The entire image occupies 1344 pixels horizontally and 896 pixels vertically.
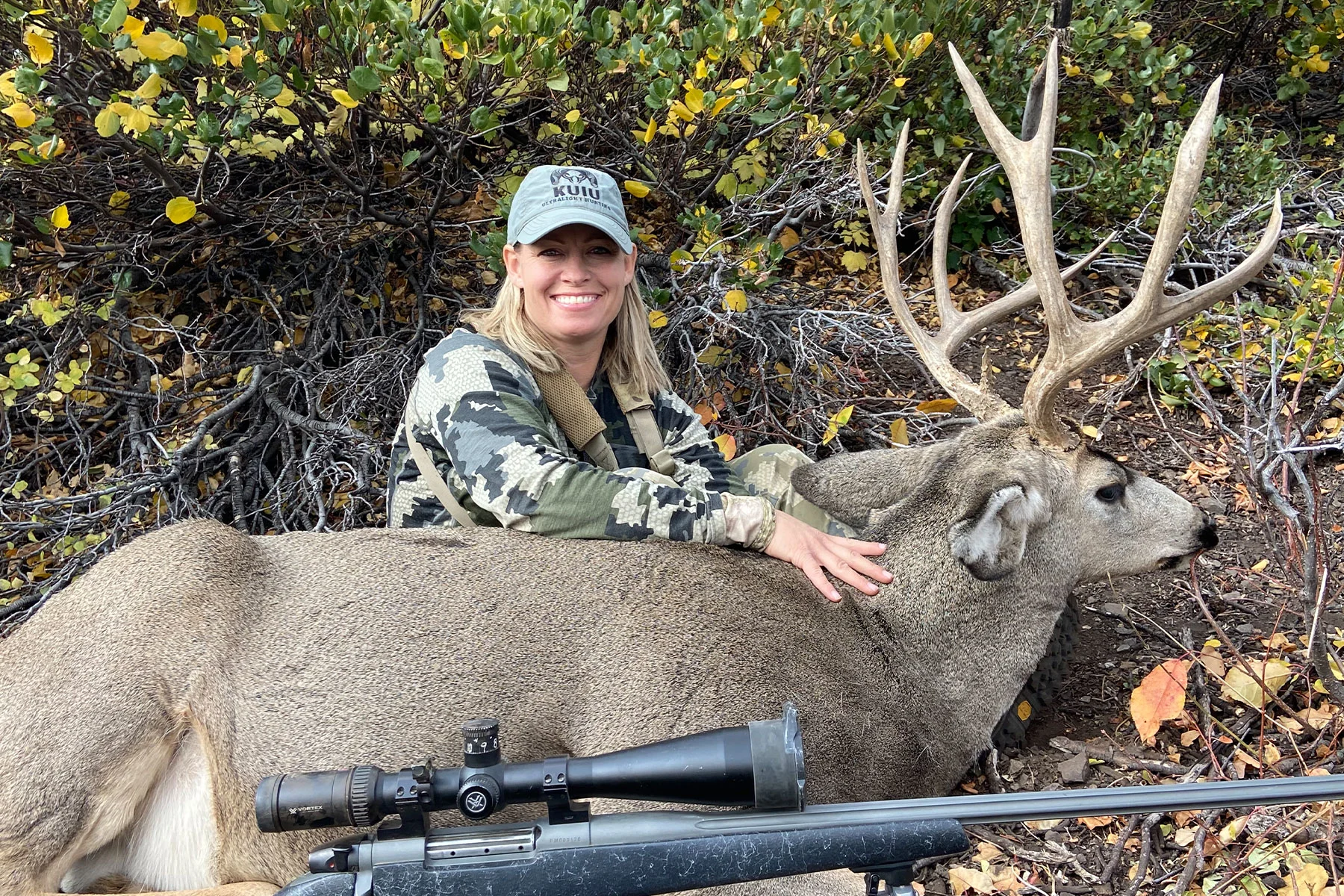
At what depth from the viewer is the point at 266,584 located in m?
3.09

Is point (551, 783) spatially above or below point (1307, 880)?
above

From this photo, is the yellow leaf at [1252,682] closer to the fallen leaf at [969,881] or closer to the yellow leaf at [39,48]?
the fallen leaf at [969,881]

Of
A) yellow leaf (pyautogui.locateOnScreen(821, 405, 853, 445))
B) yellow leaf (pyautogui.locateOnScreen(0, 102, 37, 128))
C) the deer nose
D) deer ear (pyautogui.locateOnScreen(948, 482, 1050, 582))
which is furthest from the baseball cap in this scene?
the deer nose

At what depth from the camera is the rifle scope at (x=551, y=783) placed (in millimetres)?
1973

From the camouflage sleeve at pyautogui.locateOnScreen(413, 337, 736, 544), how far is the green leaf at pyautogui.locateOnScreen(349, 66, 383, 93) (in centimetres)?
120

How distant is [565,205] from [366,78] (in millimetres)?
978

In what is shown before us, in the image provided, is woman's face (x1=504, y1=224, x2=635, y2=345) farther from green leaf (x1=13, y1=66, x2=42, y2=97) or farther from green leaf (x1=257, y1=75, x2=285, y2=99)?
green leaf (x1=13, y1=66, x2=42, y2=97)

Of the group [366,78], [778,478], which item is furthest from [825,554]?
[366,78]

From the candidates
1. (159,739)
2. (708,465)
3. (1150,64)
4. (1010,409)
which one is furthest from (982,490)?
(1150,64)

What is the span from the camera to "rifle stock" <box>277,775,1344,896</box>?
2.00m

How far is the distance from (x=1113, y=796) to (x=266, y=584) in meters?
2.35

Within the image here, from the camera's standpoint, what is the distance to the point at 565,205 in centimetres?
350

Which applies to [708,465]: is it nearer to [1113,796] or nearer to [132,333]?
[1113,796]

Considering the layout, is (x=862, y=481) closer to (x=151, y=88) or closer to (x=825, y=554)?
(x=825, y=554)
